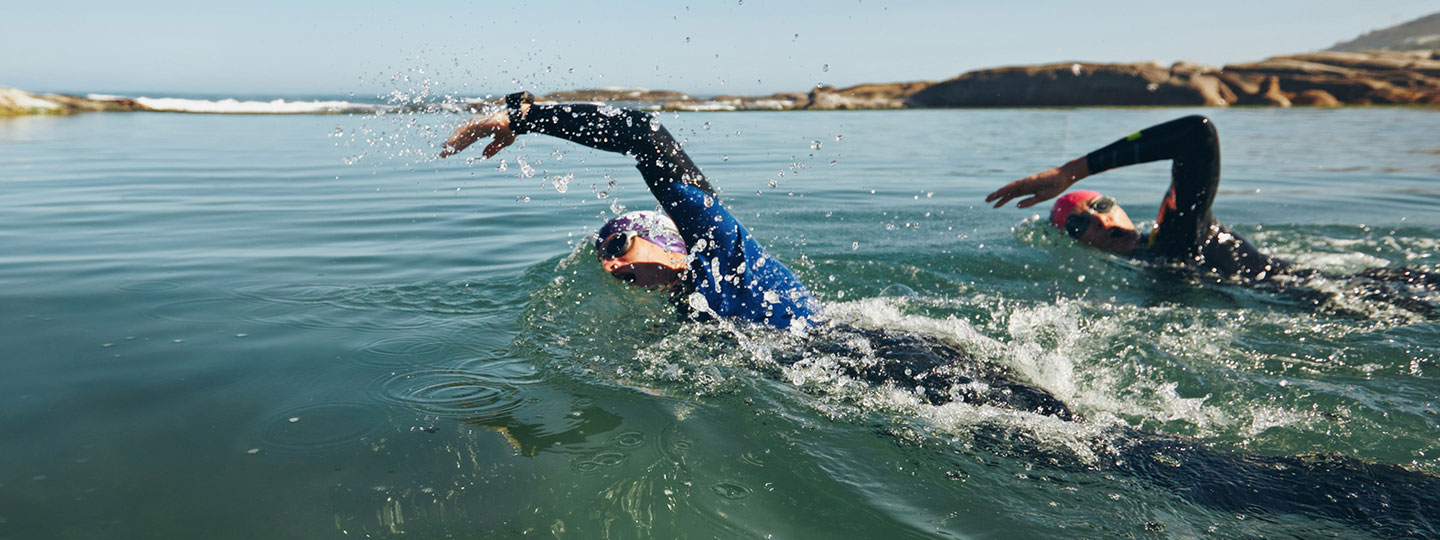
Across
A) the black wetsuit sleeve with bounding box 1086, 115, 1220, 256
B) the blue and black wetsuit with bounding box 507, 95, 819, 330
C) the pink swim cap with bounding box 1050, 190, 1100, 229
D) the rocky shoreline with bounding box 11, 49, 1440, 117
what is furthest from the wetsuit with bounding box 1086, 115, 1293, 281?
the rocky shoreline with bounding box 11, 49, 1440, 117

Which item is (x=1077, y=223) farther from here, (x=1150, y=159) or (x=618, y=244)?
(x=618, y=244)

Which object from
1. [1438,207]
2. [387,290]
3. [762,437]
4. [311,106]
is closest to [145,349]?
[387,290]

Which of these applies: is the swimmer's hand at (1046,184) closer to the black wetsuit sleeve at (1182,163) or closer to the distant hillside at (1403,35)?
the black wetsuit sleeve at (1182,163)

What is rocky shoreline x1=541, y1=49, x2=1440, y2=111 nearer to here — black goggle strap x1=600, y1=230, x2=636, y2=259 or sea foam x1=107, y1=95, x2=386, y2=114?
sea foam x1=107, y1=95, x2=386, y2=114

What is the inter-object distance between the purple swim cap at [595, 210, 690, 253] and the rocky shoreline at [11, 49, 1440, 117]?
26778 mm

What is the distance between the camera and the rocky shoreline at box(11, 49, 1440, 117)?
121 ft

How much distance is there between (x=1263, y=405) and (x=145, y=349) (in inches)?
201

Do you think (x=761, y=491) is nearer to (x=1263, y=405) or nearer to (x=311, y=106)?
(x=1263, y=405)

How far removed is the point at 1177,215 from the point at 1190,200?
0.87 feet

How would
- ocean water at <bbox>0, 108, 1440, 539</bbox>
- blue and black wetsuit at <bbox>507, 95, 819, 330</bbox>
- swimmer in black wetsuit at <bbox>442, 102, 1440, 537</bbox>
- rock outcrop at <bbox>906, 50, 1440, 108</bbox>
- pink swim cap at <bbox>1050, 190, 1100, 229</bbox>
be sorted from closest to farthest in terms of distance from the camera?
ocean water at <bbox>0, 108, 1440, 539</bbox> < swimmer in black wetsuit at <bbox>442, 102, 1440, 537</bbox> < blue and black wetsuit at <bbox>507, 95, 819, 330</bbox> < pink swim cap at <bbox>1050, 190, 1100, 229</bbox> < rock outcrop at <bbox>906, 50, 1440, 108</bbox>

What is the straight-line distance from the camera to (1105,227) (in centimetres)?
643

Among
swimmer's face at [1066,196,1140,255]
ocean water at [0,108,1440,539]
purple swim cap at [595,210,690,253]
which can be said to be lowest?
ocean water at [0,108,1440,539]

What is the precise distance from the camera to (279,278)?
5.38 meters

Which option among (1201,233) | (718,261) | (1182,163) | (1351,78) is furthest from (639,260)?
(1351,78)
